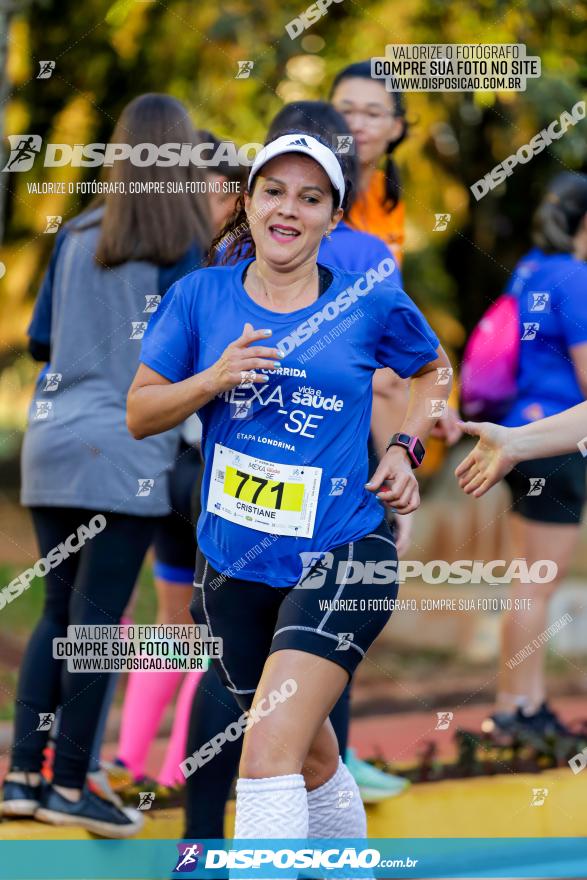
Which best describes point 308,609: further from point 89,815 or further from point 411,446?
point 89,815

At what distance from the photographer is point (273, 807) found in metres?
2.83

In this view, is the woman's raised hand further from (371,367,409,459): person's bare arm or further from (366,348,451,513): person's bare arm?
(371,367,409,459): person's bare arm

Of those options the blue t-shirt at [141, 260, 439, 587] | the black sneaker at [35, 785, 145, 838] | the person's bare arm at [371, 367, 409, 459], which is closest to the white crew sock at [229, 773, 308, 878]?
the blue t-shirt at [141, 260, 439, 587]

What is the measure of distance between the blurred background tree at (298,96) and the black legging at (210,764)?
262 centimetres

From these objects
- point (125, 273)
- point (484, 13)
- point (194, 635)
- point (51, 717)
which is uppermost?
point (484, 13)

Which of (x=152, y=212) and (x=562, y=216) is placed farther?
(x=562, y=216)

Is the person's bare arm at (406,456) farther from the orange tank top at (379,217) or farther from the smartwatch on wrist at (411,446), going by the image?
the orange tank top at (379,217)

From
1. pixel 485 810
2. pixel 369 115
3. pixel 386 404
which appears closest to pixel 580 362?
pixel 386 404

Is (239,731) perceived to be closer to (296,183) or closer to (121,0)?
(296,183)

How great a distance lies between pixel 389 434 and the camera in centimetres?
383

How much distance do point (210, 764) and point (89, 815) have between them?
1.83 ft

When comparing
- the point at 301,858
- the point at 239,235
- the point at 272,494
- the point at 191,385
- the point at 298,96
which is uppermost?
the point at 298,96

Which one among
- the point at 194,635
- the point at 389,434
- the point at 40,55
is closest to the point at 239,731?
the point at 194,635

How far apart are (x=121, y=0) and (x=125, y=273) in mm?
1415
